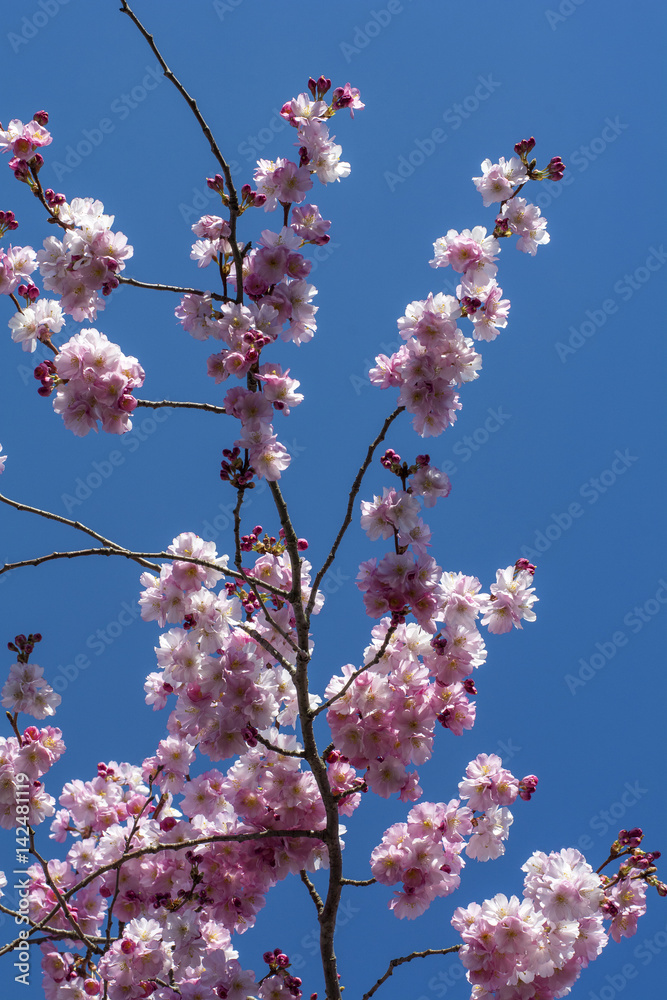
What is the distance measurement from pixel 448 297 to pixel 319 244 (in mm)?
635

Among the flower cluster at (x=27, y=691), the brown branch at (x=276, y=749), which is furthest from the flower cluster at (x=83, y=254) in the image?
the brown branch at (x=276, y=749)

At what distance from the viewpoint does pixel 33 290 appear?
316 centimetres

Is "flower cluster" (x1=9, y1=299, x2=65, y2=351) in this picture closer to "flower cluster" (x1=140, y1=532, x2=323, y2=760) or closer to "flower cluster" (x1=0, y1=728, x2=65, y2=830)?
"flower cluster" (x1=140, y1=532, x2=323, y2=760)

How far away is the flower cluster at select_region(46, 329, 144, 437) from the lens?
8.95ft

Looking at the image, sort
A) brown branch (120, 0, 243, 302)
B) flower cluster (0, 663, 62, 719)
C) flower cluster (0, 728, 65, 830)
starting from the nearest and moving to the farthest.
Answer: brown branch (120, 0, 243, 302)
flower cluster (0, 663, 62, 719)
flower cluster (0, 728, 65, 830)

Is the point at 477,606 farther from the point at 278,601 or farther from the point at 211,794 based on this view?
the point at 211,794

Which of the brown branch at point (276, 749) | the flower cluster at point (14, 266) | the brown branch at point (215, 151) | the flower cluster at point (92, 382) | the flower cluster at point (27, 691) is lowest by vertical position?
the brown branch at point (276, 749)

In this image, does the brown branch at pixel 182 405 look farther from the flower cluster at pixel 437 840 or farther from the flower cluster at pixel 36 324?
the flower cluster at pixel 437 840

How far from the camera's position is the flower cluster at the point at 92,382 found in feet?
8.95

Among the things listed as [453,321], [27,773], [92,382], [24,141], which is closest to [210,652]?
[92,382]

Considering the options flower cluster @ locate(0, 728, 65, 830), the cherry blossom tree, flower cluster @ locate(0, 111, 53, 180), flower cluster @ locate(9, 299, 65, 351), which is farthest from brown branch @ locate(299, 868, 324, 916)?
flower cluster @ locate(0, 111, 53, 180)

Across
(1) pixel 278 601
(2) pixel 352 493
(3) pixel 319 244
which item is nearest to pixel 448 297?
(3) pixel 319 244

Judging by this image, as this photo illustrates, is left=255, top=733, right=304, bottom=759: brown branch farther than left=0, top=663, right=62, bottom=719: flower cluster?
No

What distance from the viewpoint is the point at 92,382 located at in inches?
108
